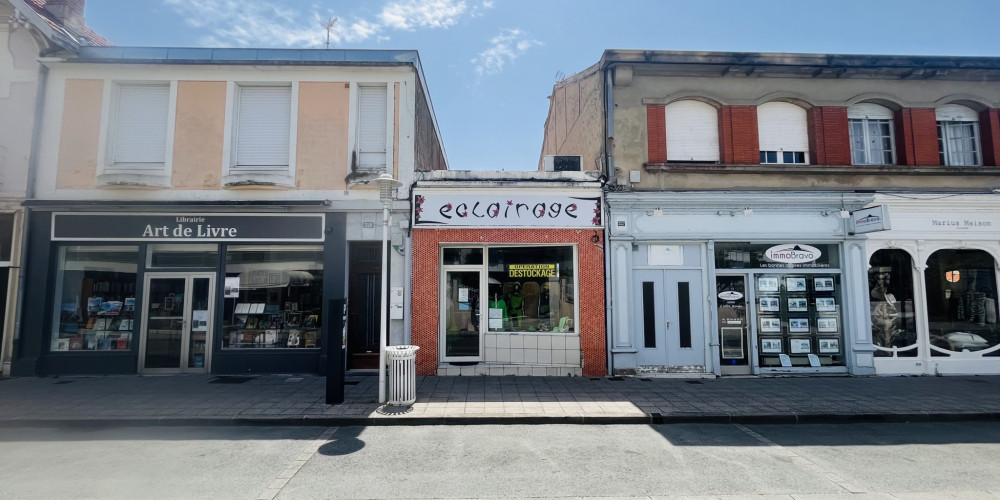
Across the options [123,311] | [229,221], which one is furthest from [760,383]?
[123,311]

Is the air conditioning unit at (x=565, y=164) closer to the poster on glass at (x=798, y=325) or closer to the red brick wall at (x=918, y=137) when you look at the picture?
the poster on glass at (x=798, y=325)

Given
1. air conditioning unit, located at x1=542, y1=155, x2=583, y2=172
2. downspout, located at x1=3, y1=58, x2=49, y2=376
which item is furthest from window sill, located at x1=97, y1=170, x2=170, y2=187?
air conditioning unit, located at x1=542, y1=155, x2=583, y2=172

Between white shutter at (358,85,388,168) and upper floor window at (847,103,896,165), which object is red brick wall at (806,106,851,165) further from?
white shutter at (358,85,388,168)

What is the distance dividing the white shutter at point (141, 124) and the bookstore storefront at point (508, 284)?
5789mm

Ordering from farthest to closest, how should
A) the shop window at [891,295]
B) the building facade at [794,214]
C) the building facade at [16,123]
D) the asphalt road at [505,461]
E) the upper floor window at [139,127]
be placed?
1. the shop window at [891,295]
2. the upper floor window at [139,127]
3. the building facade at [794,214]
4. the building facade at [16,123]
5. the asphalt road at [505,461]

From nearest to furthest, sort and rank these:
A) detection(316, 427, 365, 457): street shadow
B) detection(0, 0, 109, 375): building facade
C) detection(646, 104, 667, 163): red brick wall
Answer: detection(316, 427, 365, 457): street shadow → detection(0, 0, 109, 375): building facade → detection(646, 104, 667, 163): red brick wall

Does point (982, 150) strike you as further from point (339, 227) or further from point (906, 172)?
point (339, 227)

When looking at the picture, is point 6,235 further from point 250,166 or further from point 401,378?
point 401,378

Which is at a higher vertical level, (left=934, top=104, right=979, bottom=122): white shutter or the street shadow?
(left=934, top=104, right=979, bottom=122): white shutter

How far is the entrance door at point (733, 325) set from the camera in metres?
9.96

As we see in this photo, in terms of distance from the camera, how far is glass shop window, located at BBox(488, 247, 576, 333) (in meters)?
10.2

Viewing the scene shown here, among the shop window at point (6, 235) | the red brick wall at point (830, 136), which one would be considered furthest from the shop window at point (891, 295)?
the shop window at point (6, 235)

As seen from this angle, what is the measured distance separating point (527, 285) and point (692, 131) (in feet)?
16.8

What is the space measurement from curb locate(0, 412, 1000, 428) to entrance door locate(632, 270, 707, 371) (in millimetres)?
2957
